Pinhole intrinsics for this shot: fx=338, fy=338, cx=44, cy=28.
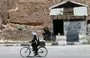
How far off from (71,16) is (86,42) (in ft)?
33.0

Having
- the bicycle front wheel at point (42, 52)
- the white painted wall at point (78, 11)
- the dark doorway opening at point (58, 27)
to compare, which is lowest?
the dark doorway opening at point (58, 27)

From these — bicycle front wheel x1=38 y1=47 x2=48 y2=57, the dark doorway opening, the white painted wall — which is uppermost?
the white painted wall

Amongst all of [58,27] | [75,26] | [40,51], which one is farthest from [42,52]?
[58,27]

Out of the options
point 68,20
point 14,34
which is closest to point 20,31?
point 14,34

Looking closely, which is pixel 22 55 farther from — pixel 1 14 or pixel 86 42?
pixel 1 14

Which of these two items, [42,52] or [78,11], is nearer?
[42,52]

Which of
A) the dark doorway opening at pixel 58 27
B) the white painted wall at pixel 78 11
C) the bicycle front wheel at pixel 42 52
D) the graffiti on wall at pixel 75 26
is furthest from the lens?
the dark doorway opening at pixel 58 27

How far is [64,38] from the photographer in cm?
3628

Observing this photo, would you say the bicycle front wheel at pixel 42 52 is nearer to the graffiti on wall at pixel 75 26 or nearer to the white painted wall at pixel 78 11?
the graffiti on wall at pixel 75 26

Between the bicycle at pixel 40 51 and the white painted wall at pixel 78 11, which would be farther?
the white painted wall at pixel 78 11

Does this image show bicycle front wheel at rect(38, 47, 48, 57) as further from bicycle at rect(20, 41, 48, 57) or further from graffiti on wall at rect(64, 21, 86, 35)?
graffiti on wall at rect(64, 21, 86, 35)

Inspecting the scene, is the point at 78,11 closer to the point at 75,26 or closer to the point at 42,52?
the point at 75,26

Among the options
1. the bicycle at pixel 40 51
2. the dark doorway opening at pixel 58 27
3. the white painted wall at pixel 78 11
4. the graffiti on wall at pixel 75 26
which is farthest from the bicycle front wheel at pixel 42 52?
the white painted wall at pixel 78 11

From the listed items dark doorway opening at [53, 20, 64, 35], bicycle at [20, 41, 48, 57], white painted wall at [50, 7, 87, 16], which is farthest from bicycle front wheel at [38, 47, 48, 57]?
white painted wall at [50, 7, 87, 16]
